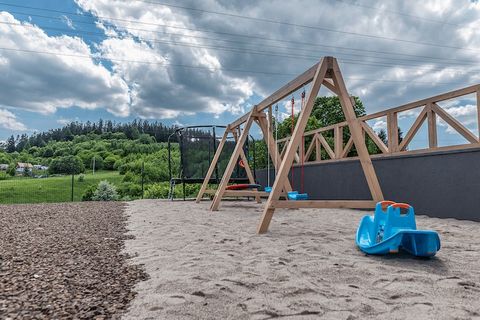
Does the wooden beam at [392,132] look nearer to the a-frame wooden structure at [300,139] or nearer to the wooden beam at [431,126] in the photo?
the wooden beam at [431,126]

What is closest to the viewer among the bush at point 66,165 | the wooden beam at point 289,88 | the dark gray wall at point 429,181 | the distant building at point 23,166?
the wooden beam at point 289,88

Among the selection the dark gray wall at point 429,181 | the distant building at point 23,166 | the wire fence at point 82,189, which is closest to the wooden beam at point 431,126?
the dark gray wall at point 429,181

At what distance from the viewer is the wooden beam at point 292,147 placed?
11.0ft

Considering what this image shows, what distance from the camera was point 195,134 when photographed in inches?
333

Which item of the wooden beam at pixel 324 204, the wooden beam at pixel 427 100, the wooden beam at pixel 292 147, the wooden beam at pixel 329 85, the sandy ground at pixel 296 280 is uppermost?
the wooden beam at pixel 427 100

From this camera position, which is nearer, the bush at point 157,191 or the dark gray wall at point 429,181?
the dark gray wall at point 429,181

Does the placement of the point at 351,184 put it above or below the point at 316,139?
below

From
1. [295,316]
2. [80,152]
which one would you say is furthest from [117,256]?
[80,152]

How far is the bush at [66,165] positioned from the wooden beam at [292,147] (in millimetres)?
23909

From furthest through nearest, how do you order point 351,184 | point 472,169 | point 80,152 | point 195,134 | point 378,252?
1. point 80,152
2. point 195,134
3. point 351,184
4. point 472,169
5. point 378,252

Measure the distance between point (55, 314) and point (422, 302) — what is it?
63.7 inches

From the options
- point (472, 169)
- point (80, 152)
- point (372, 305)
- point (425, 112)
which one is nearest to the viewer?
point (372, 305)

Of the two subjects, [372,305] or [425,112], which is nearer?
[372,305]

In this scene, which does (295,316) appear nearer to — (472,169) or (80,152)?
(472,169)
